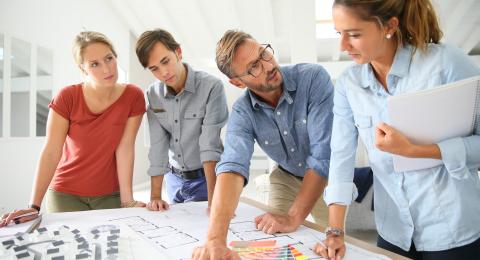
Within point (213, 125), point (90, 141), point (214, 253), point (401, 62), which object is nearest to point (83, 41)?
point (90, 141)

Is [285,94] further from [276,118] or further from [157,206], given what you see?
[157,206]

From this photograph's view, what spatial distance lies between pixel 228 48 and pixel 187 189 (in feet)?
2.34

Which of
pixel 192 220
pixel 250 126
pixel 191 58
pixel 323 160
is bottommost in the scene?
pixel 192 220

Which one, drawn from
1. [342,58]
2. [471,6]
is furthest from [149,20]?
[471,6]

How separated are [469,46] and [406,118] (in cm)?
754

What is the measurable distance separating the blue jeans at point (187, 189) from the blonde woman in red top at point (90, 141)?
0.73ft

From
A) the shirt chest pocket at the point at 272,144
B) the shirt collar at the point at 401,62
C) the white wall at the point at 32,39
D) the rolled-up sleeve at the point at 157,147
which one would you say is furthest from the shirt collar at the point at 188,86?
the white wall at the point at 32,39

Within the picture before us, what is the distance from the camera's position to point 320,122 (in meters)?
1.21

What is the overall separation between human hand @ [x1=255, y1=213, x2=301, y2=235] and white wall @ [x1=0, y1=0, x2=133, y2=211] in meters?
2.84

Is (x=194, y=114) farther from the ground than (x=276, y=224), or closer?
farther from the ground

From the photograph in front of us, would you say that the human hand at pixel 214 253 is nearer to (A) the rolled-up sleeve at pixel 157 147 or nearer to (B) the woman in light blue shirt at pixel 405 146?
(B) the woman in light blue shirt at pixel 405 146

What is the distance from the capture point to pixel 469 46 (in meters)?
6.97

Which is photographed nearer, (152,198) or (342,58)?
(152,198)

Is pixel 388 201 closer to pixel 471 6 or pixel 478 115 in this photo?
pixel 478 115
